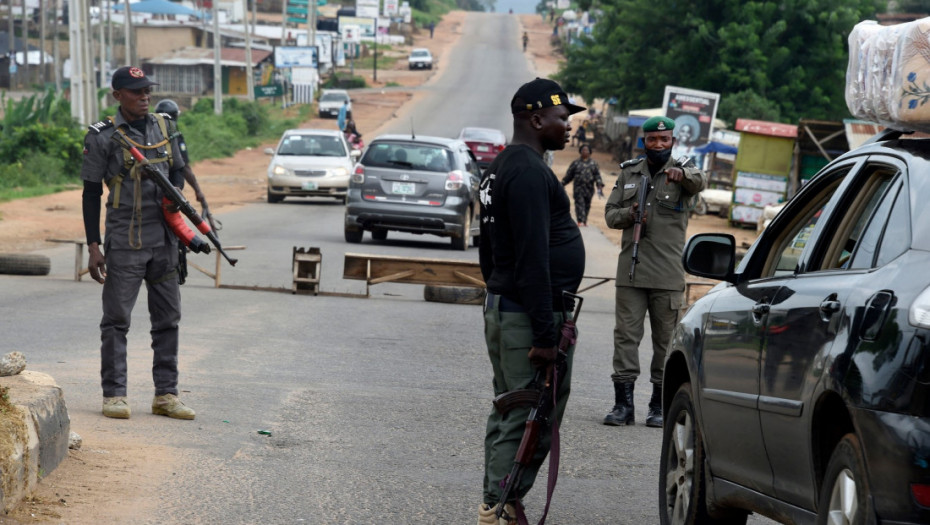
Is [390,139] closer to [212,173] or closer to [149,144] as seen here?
[149,144]

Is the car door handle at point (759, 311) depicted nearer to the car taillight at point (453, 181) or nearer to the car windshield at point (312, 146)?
the car taillight at point (453, 181)

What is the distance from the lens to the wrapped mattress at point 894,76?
13.3ft

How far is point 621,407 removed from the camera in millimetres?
8398

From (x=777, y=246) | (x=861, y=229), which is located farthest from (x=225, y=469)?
(x=861, y=229)

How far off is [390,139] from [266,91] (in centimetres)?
4712

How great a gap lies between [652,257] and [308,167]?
2243 centimetres

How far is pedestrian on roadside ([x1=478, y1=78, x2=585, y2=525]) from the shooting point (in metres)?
5.09

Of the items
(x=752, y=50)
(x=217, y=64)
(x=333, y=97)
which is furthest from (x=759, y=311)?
(x=333, y=97)

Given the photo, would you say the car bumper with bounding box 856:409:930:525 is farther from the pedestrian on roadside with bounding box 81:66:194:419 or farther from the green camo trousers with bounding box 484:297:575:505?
the pedestrian on roadside with bounding box 81:66:194:419

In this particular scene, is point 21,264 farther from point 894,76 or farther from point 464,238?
point 894,76

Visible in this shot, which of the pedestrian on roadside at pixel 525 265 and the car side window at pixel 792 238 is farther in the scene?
the pedestrian on roadside at pixel 525 265

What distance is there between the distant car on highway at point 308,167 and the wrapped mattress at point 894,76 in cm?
2570

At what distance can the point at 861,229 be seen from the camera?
417 cm

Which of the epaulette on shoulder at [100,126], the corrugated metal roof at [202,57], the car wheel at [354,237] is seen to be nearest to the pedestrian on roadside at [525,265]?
the epaulette on shoulder at [100,126]
